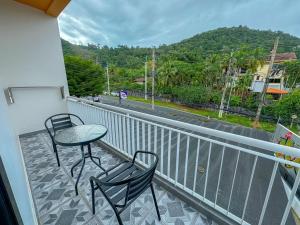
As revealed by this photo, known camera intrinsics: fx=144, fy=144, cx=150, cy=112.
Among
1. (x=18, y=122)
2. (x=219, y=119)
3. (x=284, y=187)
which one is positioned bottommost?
(x=219, y=119)

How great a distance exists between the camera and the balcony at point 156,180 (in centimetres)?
139

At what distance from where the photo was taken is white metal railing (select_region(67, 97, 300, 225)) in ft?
3.88

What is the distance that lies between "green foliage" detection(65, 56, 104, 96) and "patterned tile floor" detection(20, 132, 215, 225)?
5.79m

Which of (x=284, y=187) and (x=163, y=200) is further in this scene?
(x=284, y=187)

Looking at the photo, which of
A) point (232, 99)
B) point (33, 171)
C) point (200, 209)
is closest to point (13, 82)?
point (33, 171)

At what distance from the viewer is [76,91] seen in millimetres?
7590

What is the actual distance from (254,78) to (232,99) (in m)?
3.18

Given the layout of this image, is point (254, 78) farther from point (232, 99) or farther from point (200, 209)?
point (200, 209)

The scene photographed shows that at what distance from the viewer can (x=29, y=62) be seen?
134 inches

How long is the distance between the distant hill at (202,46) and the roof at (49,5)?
417 inches

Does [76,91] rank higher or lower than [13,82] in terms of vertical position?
lower

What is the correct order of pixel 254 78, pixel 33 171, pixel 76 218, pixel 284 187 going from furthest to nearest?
pixel 254 78
pixel 284 187
pixel 33 171
pixel 76 218

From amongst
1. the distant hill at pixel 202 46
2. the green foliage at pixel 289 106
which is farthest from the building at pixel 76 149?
the green foliage at pixel 289 106

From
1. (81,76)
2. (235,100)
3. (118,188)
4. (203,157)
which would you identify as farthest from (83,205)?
(235,100)
